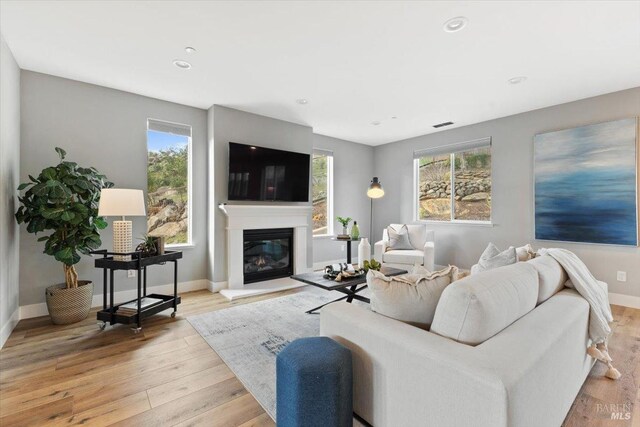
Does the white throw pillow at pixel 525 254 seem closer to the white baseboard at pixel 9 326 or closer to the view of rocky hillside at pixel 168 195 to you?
the view of rocky hillside at pixel 168 195

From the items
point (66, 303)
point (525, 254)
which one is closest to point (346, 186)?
point (525, 254)

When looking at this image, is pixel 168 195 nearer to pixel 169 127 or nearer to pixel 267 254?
pixel 169 127

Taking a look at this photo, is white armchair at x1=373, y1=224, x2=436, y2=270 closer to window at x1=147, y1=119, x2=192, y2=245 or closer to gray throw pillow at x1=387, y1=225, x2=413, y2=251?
gray throw pillow at x1=387, y1=225, x2=413, y2=251

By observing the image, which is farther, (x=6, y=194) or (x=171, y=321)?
(x=171, y=321)

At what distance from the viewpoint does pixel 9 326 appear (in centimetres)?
266

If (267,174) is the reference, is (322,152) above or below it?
above

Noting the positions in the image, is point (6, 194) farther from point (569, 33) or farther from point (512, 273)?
point (569, 33)

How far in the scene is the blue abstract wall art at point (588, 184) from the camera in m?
3.41

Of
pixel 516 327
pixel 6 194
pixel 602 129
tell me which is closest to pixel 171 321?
pixel 6 194

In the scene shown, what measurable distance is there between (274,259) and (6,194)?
10.1 ft

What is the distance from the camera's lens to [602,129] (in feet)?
11.7

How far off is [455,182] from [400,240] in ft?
4.73

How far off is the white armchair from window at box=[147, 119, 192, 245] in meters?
3.02

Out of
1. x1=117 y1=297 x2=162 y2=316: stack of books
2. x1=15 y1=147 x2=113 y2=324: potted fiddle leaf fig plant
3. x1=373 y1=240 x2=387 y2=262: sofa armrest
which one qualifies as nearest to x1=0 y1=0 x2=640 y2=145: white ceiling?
x1=15 y1=147 x2=113 y2=324: potted fiddle leaf fig plant
